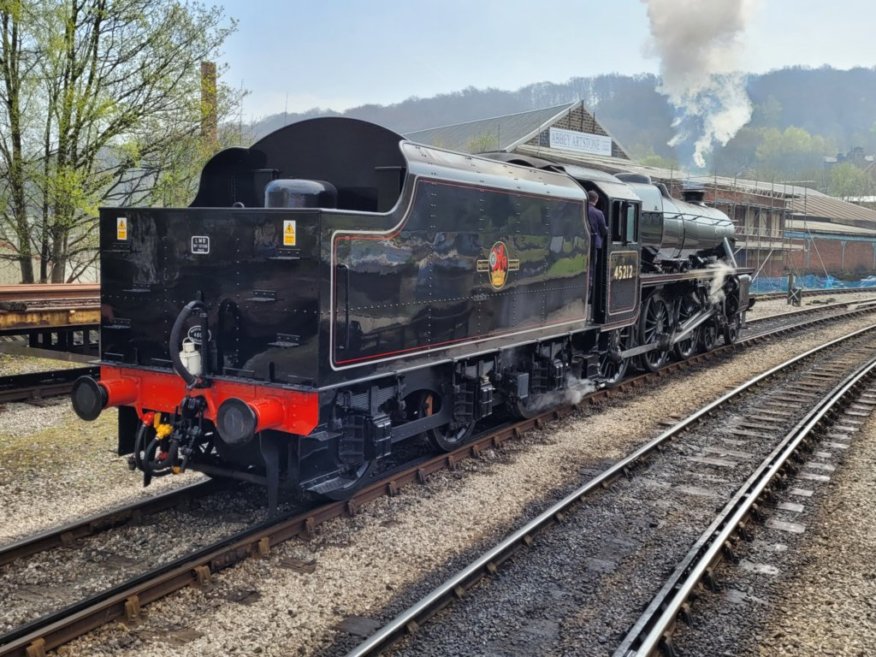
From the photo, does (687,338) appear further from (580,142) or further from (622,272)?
(580,142)

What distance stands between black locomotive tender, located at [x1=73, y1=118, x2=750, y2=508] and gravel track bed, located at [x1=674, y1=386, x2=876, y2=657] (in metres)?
2.76

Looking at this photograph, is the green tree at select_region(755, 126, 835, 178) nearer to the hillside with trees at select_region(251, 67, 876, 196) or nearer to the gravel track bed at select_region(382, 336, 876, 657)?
the hillside with trees at select_region(251, 67, 876, 196)

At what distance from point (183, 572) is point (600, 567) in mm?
2854

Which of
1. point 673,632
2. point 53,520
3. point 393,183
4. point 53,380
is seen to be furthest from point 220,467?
point 53,380

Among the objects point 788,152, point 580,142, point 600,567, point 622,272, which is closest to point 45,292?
point 622,272

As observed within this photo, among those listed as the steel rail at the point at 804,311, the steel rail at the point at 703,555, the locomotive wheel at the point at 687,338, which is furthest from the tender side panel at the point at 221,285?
the steel rail at the point at 804,311

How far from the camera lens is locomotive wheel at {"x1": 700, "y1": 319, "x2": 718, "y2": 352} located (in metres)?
15.3

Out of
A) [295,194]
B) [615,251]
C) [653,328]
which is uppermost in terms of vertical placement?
[295,194]

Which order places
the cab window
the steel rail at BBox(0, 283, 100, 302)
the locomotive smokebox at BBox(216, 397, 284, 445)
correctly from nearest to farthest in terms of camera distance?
1. the locomotive smokebox at BBox(216, 397, 284, 445)
2. the cab window
3. the steel rail at BBox(0, 283, 100, 302)

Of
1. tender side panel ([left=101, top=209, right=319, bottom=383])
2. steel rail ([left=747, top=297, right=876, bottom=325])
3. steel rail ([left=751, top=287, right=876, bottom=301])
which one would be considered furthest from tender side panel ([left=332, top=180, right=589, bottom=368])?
steel rail ([left=751, top=287, right=876, bottom=301])

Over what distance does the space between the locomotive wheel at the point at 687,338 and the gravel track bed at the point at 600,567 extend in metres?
5.62

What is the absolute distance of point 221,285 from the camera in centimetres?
562

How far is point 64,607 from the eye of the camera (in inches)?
180

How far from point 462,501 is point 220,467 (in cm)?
207
